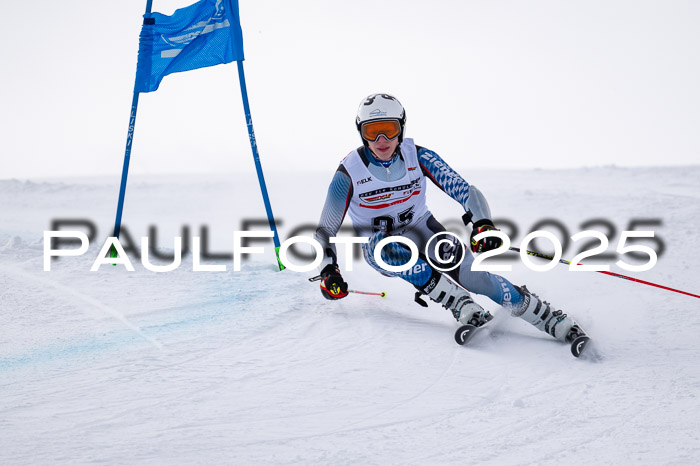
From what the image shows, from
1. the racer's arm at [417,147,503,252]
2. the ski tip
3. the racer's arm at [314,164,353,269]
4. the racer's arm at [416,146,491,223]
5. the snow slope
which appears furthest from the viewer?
the racer's arm at [314,164,353,269]

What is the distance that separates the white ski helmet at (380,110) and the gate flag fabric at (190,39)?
231 centimetres

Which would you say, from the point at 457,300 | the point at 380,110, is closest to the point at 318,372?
the point at 457,300

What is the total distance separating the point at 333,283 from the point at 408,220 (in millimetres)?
925

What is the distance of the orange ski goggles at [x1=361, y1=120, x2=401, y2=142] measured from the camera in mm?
4980

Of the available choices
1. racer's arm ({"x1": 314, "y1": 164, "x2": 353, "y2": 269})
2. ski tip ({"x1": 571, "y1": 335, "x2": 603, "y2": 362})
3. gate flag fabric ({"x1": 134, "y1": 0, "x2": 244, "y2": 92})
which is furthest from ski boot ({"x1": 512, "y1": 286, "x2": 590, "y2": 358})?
gate flag fabric ({"x1": 134, "y1": 0, "x2": 244, "y2": 92})

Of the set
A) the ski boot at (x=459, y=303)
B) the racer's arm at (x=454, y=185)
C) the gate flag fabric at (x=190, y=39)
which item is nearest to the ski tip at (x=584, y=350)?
the ski boot at (x=459, y=303)

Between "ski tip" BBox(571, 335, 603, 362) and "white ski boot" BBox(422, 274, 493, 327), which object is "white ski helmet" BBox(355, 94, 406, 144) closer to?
"white ski boot" BBox(422, 274, 493, 327)

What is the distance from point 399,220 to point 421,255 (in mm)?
372

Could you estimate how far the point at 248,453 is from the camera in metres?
2.94

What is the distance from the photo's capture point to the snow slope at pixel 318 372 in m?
3.02

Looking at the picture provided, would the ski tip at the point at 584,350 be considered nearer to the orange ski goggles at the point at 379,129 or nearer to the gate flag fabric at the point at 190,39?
the orange ski goggles at the point at 379,129

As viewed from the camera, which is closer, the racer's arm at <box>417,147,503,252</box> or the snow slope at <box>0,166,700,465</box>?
the snow slope at <box>0,166,700,465</box>

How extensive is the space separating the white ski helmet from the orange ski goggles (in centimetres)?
3

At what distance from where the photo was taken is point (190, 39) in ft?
22.4
